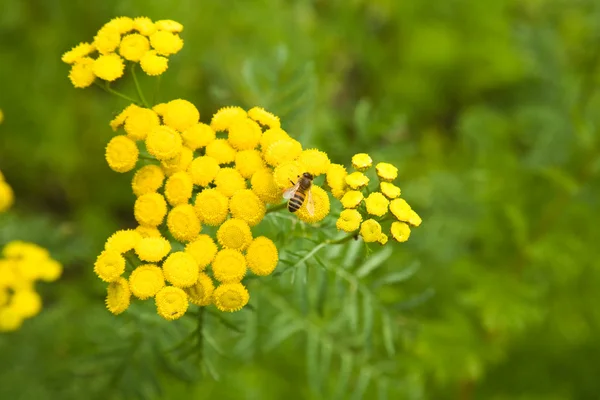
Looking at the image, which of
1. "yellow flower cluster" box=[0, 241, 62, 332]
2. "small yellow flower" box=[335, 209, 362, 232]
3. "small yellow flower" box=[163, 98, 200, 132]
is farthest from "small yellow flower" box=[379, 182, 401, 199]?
"yellow flower cluster" box=[0, 241, 62, 332]

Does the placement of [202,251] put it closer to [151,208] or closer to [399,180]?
[151,208]

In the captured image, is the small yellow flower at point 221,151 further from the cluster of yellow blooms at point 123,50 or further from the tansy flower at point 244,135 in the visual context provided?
the cluster of yellow blooms at point 123,50

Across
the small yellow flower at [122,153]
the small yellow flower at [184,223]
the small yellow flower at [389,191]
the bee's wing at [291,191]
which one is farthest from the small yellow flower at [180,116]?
the small yellow flower at [389,191]

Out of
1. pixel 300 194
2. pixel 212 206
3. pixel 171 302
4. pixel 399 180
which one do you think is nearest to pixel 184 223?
pixel 212 206

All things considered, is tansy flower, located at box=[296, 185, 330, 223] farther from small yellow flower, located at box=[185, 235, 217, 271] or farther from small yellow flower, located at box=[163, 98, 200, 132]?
small yellow flower, located at box=[163, 98, 200, 132]

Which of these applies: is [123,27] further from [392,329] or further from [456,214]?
[456,214]

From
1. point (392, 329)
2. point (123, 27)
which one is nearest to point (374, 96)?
point (392, 329)

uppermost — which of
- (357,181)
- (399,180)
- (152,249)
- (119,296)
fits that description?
(399,180)
